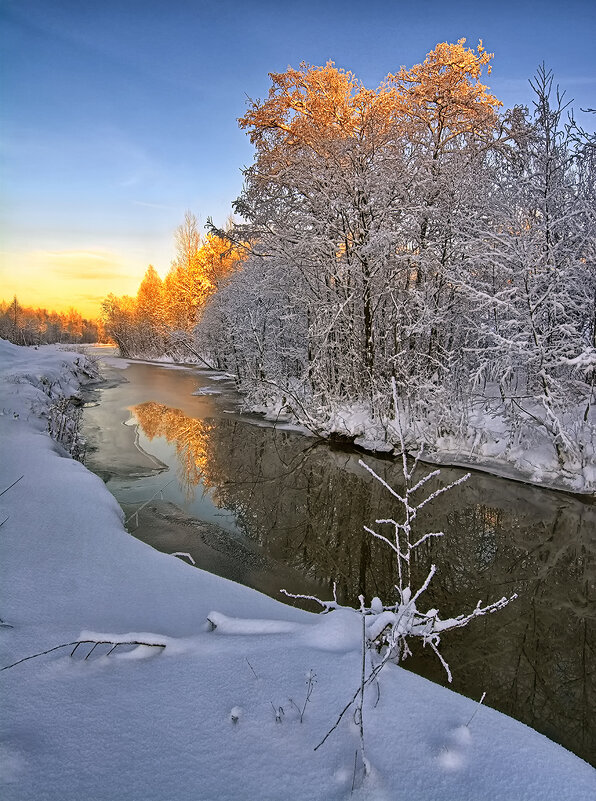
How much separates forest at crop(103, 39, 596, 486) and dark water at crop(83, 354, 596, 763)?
1701 mm

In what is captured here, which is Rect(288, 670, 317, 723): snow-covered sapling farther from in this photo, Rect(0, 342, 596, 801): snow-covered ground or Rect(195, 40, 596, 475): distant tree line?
Rect(195, 40, 596, 475): distant tree line

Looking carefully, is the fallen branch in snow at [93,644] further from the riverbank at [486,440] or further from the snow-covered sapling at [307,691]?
the riverbank at [486,440]

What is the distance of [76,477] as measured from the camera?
5.85 metres

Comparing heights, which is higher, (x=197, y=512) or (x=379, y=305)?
(x=379, y=305)

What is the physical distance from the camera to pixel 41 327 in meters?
88.8

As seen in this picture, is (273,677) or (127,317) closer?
(273,677)

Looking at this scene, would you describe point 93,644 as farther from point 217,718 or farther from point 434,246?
point 434,246

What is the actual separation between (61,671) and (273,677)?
1.06 meters

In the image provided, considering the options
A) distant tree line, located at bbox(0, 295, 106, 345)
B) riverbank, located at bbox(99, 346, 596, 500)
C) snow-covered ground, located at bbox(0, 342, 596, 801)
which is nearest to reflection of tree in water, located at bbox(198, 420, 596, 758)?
riverbank, located at bbox(99, 346, 596, 500)

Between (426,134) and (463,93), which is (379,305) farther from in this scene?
(463,93)

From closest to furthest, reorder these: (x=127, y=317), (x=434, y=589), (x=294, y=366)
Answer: (x=434, y=589) < (x=294, y=366) < (x=127, y=317)

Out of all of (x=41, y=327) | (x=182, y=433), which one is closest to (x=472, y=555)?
(x=182, y=433)

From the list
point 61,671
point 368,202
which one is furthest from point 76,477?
point 368,202

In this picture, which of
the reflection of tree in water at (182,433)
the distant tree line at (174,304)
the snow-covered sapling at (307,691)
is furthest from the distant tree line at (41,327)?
the snow-covered sapling at (307,691)
